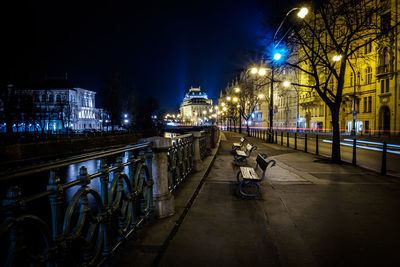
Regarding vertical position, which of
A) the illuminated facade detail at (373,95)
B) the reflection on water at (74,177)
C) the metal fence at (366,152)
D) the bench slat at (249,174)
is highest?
the illuminated facade detail at (373,95)

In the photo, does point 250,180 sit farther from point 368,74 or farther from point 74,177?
point 368,74

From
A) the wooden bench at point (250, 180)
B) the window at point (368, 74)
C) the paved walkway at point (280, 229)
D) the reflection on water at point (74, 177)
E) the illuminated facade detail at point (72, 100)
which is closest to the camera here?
the paved walkway at point (280, 229)

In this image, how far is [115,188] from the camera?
3164mm

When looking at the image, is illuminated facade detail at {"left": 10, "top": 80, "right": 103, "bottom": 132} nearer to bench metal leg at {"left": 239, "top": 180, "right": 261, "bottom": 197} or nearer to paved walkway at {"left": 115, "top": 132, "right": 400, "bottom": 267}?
bench metal leg at {"left": 239, "top": 180, "right": 261, "bottom": 197}

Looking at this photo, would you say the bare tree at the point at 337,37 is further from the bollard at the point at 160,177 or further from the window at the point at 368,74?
the window at the point at 368,74

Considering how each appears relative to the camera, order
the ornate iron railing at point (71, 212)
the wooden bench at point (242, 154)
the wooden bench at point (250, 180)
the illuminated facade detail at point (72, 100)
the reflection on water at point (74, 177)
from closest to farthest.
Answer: the ornate iron railing at point (71, 212) < the wooden bench at point (250, 180) < the reflection on water at point (74, 177) < the wooden bench at point (242, 154) < the illuminated facade detail at point (72, 100)

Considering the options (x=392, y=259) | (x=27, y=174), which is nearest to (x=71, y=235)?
(x=27, y=174)

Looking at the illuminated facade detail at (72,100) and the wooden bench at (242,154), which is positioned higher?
the illuminated facade detail at (72,100)

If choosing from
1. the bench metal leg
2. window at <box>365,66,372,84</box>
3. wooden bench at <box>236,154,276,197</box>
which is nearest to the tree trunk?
wooden bench at <box>236,154,276,197</box>

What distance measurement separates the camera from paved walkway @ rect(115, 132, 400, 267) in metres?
3.35

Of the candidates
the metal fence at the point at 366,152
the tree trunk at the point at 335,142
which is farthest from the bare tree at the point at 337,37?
the metal fence at the point at 366,152

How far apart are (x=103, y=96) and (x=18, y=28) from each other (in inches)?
1840

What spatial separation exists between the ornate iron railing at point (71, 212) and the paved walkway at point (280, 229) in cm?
47

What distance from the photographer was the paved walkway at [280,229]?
335cm
